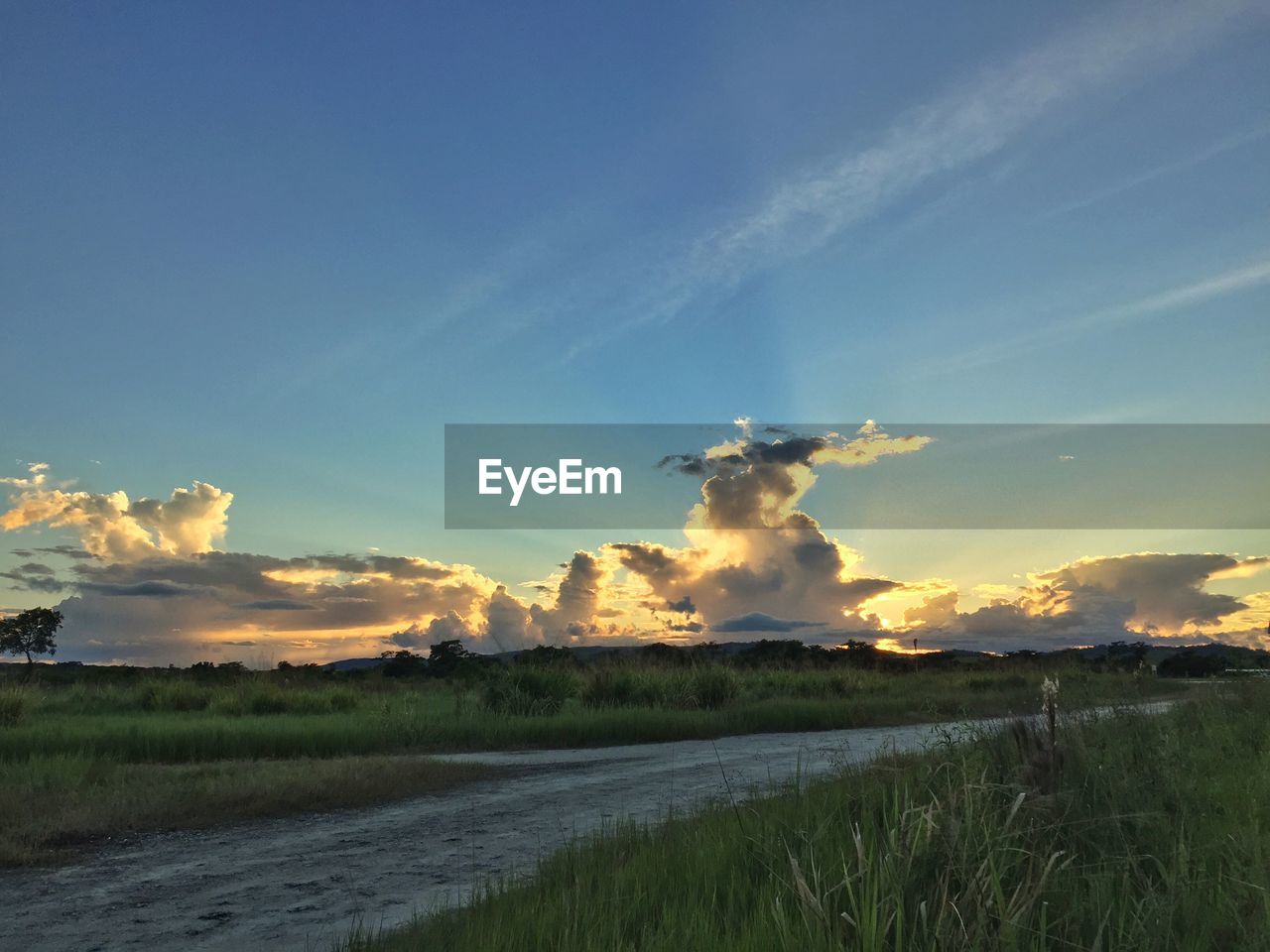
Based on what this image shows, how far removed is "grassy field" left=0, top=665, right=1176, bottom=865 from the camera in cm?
1127

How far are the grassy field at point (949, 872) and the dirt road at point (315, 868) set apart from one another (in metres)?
1.15

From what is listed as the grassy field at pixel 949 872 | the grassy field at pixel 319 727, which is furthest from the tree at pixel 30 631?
the grassy field at pixel 949 872

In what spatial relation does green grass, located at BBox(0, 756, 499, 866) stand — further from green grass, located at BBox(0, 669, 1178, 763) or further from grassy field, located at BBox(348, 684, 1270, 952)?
grassy field, located at BBox(348, 684, 1270, 952)

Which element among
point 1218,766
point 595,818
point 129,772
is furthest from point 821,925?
point 129,772

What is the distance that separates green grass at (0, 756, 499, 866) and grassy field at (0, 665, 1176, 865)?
0.08 ft

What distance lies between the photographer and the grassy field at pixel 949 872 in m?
3.82

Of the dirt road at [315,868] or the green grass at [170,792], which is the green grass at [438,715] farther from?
the dirt road at [315,868]

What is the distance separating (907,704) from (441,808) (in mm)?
18900

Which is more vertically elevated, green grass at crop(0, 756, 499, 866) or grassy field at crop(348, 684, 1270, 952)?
grassy field at crop(348, 684, 1270, 952)

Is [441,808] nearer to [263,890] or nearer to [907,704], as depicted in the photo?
[263,890]

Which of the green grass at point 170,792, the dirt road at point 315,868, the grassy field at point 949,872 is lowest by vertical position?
the dirt road at point 315,868

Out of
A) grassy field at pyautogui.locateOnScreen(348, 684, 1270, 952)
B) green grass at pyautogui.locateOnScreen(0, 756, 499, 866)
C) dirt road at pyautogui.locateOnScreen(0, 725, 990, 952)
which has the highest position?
grassy field at pyautogui.locateOnScreen(348, 684, 1270, 952)

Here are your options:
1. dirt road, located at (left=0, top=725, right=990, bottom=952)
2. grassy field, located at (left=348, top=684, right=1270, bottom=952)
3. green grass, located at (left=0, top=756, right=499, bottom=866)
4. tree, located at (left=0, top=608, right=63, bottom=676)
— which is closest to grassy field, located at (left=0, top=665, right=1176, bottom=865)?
green grass, located at (left=0, top=756, right=499, bottom=866)

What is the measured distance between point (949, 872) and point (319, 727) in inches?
636
